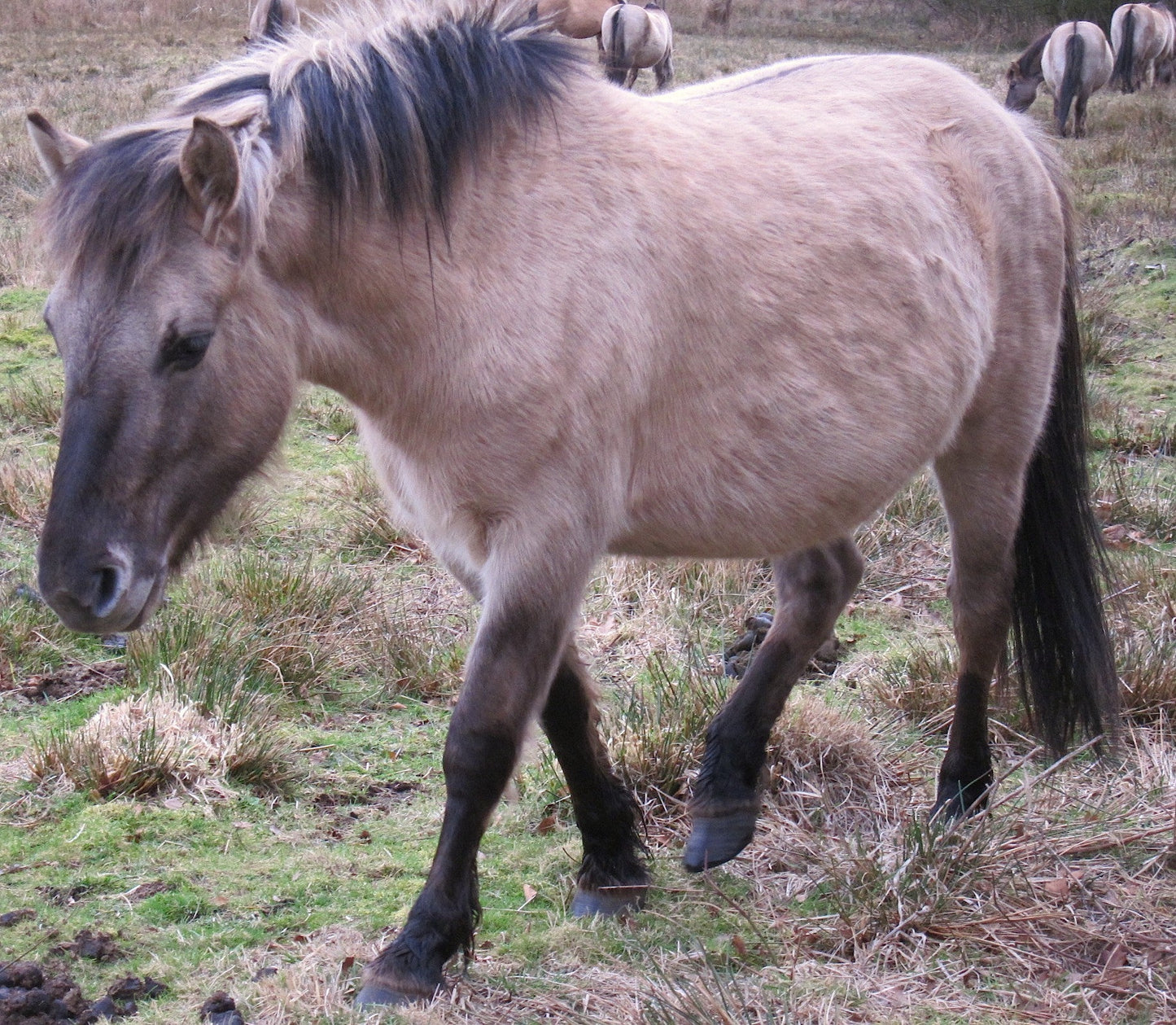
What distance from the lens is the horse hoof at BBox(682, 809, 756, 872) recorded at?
328 centimetres

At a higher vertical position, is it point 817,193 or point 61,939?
point 817,193

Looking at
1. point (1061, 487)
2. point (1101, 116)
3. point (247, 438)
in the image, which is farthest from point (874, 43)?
point (247, 438)

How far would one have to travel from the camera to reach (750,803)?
333 cm

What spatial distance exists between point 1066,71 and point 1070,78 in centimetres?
23

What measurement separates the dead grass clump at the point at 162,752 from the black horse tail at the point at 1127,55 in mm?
22548

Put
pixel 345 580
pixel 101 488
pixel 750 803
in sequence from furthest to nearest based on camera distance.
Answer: pixel 345 580
pixel 750 803
pixel 101 488

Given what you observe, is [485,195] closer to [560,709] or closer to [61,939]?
[560,709]

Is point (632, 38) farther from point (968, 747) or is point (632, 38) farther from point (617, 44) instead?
point (968, 747)

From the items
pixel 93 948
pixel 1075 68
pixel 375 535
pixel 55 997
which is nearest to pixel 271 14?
pixel 375 535

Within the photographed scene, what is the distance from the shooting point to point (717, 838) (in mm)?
3285

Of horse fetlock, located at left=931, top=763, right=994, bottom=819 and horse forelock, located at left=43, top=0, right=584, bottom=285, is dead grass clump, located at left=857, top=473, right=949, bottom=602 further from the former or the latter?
horse forelock, located at left=43, top=0, right=584, bottom=285

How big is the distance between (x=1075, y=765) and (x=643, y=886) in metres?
1.42

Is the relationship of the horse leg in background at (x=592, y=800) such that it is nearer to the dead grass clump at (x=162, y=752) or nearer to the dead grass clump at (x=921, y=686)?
the dead grass clump at (x=162, y=752)

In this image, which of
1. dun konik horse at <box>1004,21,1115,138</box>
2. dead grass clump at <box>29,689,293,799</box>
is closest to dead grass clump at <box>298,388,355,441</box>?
dead grass clump at <box>29,689,293,799</box>
